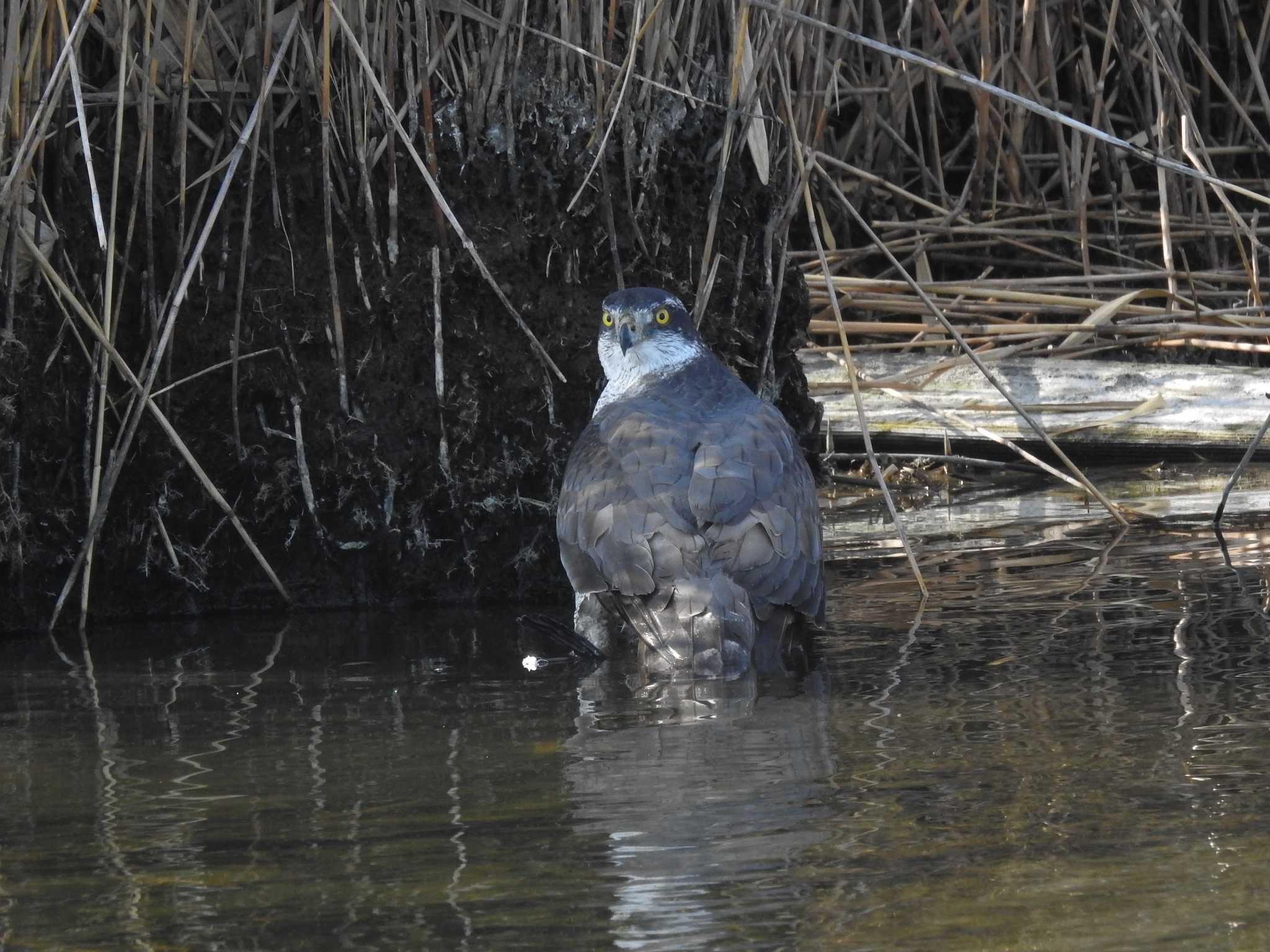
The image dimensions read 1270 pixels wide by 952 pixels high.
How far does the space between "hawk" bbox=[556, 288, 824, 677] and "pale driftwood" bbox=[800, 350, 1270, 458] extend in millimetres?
1971

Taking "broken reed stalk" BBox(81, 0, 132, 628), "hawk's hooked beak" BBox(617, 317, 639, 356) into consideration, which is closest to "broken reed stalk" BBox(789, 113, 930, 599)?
"hawk's hooked beak" BBox(617, 317, 639, 356)

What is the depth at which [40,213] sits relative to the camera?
163 inches

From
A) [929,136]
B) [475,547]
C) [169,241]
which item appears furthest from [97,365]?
[929,136]

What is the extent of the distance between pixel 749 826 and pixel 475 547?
2.24m

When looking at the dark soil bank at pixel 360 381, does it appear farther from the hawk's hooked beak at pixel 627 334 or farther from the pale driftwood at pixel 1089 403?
the pale driftwood at pixel 1089 403

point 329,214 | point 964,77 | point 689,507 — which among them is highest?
point 964,77

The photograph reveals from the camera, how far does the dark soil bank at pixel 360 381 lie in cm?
427

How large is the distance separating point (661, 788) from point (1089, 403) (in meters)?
3.85

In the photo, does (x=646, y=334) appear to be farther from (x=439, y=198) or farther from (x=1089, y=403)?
(x=1089, y=403)

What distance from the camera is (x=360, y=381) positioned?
4.46 metres

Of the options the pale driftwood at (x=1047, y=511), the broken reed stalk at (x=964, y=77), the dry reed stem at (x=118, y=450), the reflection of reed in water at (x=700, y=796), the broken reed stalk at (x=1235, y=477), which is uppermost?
the broken reed stalk at (x=964, y=77)

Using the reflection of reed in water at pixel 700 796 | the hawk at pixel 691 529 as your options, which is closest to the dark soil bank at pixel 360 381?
the hawk at pixel 691 529

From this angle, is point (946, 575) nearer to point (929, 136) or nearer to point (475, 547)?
point (475, 547)

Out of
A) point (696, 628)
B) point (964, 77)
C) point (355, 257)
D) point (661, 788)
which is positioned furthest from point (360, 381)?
point (661, 788)
